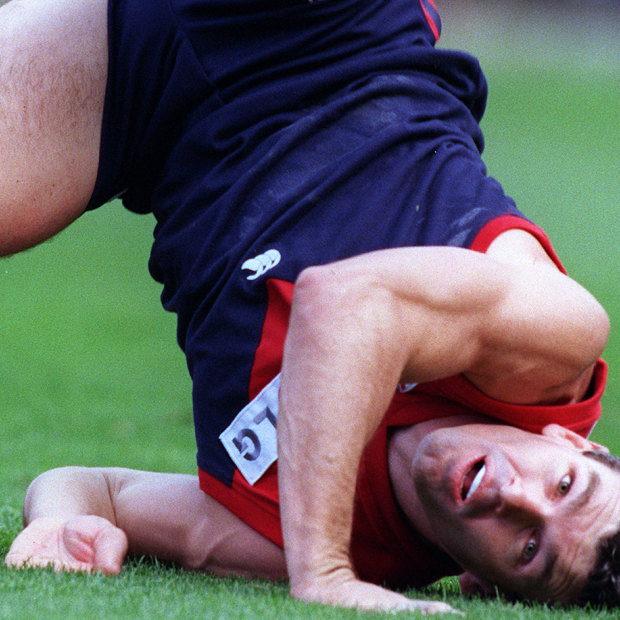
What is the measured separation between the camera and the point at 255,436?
2744 mm

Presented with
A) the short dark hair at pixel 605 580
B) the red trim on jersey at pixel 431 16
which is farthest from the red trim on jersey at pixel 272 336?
the red trim on jersey at pixel 431 16

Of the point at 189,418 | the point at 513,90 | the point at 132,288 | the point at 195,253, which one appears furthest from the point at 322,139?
the point at 513,90

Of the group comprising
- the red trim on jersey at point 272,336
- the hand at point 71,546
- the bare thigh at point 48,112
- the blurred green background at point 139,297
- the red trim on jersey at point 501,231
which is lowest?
the blurred green background at point 139,297

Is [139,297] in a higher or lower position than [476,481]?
lower

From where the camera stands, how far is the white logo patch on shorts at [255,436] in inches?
106

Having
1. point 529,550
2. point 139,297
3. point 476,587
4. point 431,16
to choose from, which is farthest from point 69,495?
point 139,297

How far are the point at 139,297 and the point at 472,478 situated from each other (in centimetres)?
607

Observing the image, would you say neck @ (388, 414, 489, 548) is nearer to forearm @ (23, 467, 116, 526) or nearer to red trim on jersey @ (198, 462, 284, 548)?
red trim on jersey @ (198, 462, 284, 548)

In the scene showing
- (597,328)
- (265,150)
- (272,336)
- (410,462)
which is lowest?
(410,462)

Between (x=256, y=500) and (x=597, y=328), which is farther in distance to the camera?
(x=256, y=500)

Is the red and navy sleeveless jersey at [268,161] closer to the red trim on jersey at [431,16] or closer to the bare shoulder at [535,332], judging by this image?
the red trim on jersey at [431,16]

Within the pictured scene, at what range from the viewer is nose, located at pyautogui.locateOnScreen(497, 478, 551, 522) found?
2387mm

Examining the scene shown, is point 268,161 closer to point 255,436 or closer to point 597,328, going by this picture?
point 255,436

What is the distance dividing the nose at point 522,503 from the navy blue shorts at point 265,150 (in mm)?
554
